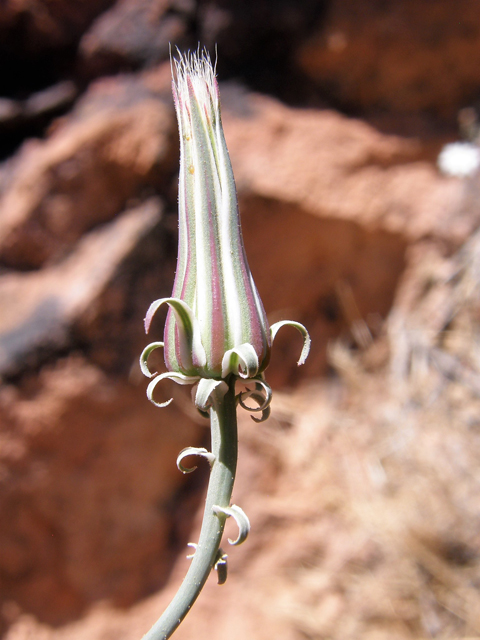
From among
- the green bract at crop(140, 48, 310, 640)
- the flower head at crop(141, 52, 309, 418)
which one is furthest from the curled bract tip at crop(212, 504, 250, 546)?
the flower head at crop(141, 52, 309, 418)

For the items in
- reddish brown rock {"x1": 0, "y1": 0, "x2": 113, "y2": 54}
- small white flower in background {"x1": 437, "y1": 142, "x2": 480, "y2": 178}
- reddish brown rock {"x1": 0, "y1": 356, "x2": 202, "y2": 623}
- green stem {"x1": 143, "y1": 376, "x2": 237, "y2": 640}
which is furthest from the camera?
small white flower in background {"x1": 437, "y1": 142, "x2": 480, "y2": 178}

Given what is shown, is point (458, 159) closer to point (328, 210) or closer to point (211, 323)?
point (328, 210)

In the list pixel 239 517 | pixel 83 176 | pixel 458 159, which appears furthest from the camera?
pixel 458 159

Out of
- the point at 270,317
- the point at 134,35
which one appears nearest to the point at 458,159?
the point at 270,317

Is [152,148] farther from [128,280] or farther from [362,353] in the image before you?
[362,353]

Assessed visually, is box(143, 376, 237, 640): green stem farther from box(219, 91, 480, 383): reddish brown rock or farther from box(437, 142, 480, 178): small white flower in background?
box(437, 142, 480, 178): small white flower in background

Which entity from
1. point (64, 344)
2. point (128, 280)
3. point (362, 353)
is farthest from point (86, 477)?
point (362, 353)
